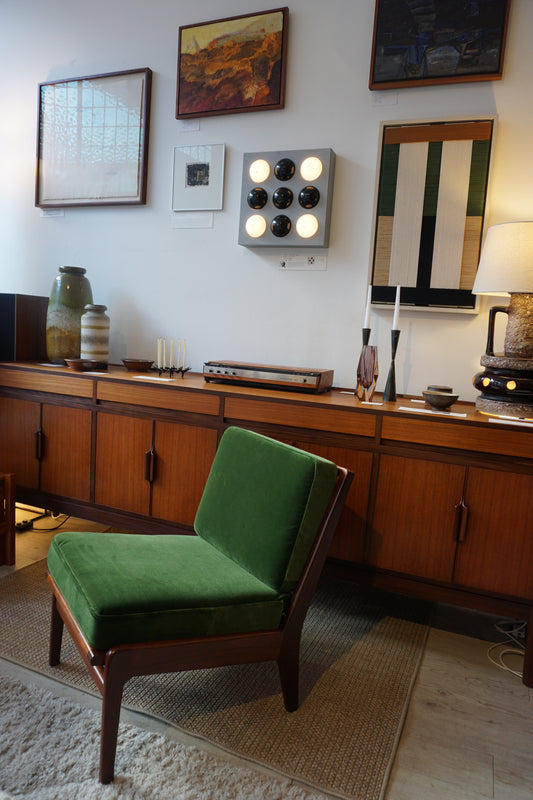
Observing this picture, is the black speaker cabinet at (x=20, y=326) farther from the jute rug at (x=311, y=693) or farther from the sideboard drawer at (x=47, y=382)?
the jute rug at (x=311, y=693)

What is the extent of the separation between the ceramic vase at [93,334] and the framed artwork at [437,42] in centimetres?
172

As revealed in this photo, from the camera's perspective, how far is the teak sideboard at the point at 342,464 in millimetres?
1987

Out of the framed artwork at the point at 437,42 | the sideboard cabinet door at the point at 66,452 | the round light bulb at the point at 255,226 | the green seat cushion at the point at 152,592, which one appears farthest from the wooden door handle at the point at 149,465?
the framed artwork at the point at 437,42

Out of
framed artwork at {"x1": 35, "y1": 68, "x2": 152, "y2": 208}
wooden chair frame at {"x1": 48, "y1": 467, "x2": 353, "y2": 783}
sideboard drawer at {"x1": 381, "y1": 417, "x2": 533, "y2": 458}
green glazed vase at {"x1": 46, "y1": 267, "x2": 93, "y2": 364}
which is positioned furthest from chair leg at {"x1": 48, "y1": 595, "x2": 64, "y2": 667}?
framed artwork at {"x1": 35, "y1": 68, "x2": 152, "y2": 208}

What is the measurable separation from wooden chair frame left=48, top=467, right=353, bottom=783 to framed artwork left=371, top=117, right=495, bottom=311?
1.25 meters

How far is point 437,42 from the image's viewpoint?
246cm

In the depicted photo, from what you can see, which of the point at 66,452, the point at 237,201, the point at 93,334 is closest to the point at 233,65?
the point at 237,201

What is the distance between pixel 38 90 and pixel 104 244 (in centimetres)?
105

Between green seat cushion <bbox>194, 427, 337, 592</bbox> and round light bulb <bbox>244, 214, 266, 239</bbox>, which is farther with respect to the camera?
round light bulb <bbox>244, 214, 266, 239</bbox>

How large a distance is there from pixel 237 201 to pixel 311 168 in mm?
445

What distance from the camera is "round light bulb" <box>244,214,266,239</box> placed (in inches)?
110

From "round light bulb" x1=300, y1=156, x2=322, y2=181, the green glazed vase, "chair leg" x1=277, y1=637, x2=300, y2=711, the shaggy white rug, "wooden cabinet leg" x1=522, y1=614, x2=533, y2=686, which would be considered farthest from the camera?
the green glazed vase

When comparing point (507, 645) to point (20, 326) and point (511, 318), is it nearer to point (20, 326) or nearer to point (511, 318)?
point (511, 318)

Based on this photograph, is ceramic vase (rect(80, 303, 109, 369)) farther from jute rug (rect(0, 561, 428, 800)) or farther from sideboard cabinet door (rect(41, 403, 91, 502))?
jute rug (rect(0, 561, 428, 800))
